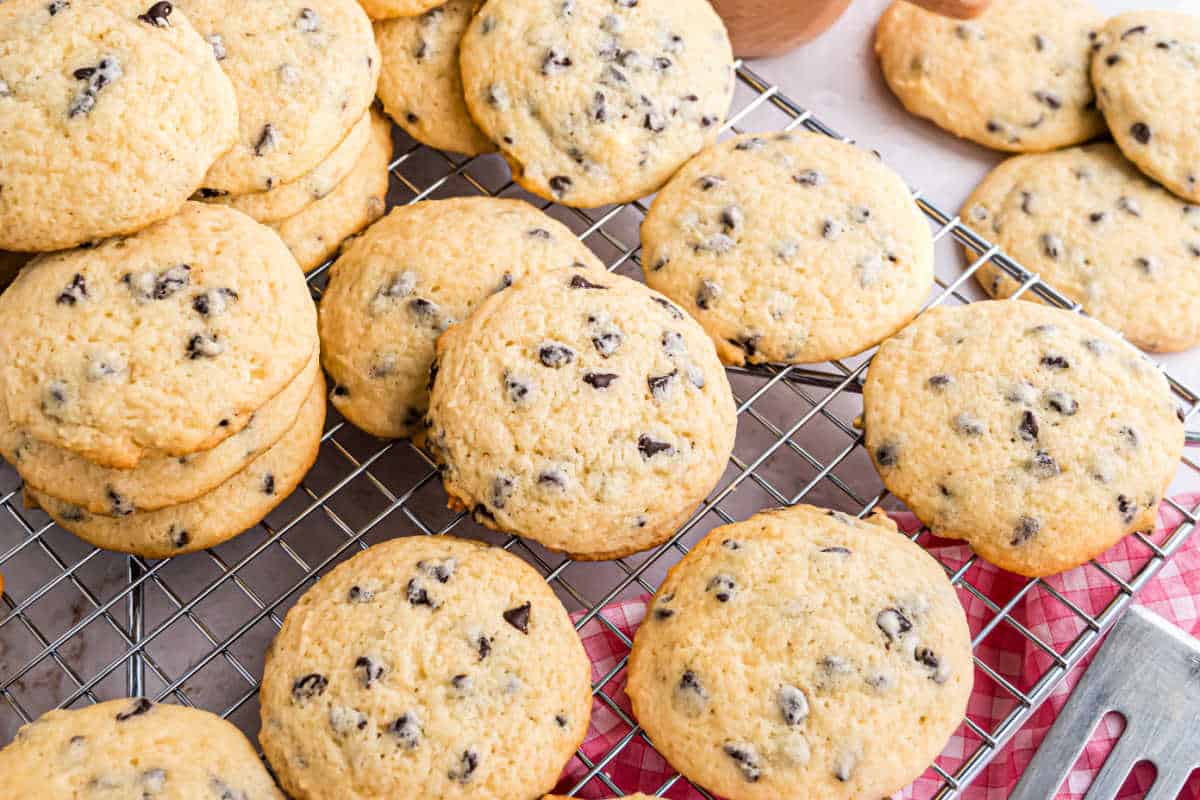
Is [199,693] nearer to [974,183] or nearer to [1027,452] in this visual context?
[1027,452]

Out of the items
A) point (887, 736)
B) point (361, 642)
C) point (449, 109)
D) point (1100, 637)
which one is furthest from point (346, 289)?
point (1100, 637)

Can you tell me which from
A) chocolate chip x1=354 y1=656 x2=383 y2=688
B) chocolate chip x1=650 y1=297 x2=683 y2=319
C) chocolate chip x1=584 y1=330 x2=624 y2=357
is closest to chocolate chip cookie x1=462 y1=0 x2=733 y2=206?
chocolate chip x1=650 y1=297 x2=683 y2=319

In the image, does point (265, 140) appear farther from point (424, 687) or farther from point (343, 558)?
point (424, 687)

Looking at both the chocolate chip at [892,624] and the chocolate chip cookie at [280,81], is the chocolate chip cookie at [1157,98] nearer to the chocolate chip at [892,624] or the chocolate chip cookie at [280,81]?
the chocolate chip at [892,624]

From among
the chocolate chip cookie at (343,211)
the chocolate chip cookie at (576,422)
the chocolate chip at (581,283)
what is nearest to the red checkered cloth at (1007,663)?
the chocolate chip cookie at (576,422)

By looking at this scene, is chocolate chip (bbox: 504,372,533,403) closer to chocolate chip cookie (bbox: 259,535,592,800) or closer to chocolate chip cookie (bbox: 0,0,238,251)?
chocolate chip cookie (bbox: 259,535,592,800)
